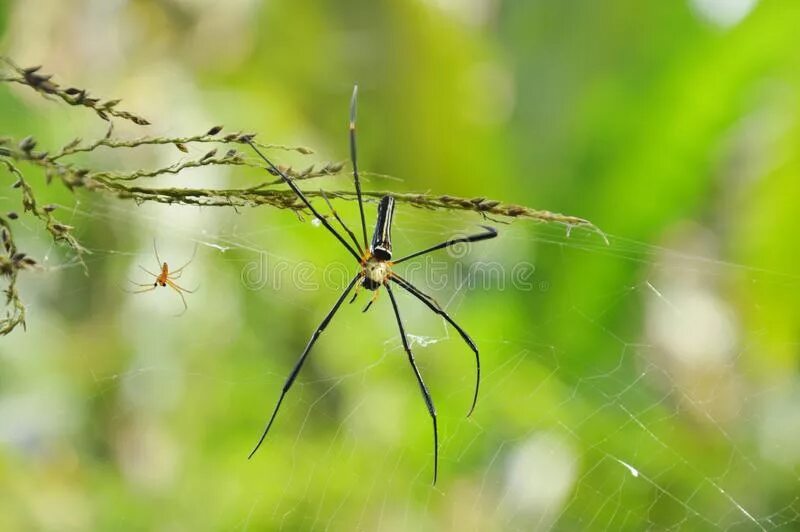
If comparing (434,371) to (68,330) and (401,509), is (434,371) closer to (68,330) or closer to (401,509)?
(401,509)

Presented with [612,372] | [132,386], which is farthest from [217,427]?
A: [612,372]

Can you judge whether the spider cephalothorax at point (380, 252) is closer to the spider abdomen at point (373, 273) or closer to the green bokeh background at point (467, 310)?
the spider abdomen at point (373, 273)

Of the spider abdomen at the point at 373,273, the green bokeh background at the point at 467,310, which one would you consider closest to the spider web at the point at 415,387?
the green bokeh background at the point at 467,310

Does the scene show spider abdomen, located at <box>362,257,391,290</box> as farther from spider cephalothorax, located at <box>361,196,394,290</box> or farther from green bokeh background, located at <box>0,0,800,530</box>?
green bokeh background, located at <box>0,0,800,530</box>

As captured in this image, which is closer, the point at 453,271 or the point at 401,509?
the point at 401,509

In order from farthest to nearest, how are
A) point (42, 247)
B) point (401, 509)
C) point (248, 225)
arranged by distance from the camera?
1. point (248, 225)
2. point (42, 247)
3. point (401, 509)

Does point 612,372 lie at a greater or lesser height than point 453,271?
lesser
